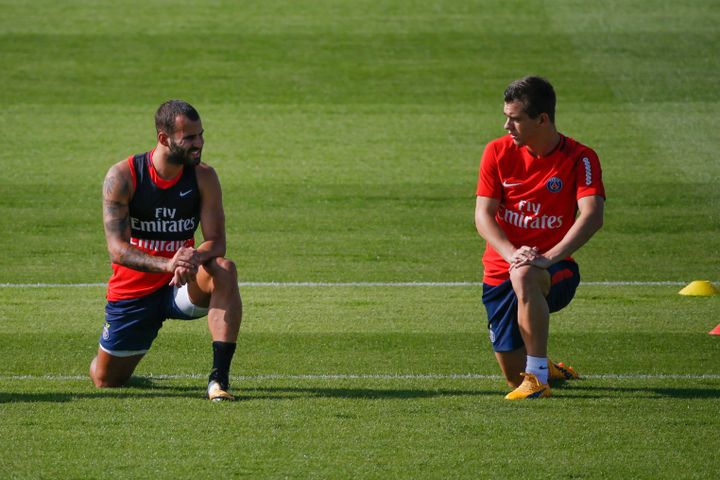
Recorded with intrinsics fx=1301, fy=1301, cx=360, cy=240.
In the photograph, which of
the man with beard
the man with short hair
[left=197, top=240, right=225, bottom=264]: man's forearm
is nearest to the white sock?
the man with short hair

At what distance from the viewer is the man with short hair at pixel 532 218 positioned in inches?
281

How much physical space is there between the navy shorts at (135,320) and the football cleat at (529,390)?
6.45ft

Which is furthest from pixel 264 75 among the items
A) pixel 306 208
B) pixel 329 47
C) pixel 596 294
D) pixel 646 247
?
pixel 596 294

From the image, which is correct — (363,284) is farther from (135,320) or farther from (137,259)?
(137,259)

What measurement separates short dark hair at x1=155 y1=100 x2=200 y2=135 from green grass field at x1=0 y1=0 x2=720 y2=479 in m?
1.48

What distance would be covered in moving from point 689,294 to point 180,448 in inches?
229

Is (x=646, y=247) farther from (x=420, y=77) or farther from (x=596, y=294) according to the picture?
(x=420, y=77)

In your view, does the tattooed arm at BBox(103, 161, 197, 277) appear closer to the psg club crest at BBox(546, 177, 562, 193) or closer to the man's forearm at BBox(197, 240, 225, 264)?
the man's forearm at BBox(197, 240, 225, 264)

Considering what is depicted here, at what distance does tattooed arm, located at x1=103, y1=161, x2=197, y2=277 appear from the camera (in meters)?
7.17

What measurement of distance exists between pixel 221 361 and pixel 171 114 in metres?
1.38

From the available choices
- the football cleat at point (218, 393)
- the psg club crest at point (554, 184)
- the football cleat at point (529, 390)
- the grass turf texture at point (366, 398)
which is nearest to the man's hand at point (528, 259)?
the psg club crest at point (554, 184)

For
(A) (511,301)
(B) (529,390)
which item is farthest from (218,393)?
(A) (511,301)

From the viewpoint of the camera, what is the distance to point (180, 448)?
237 inches

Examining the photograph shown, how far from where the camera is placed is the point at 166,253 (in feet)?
24.7
